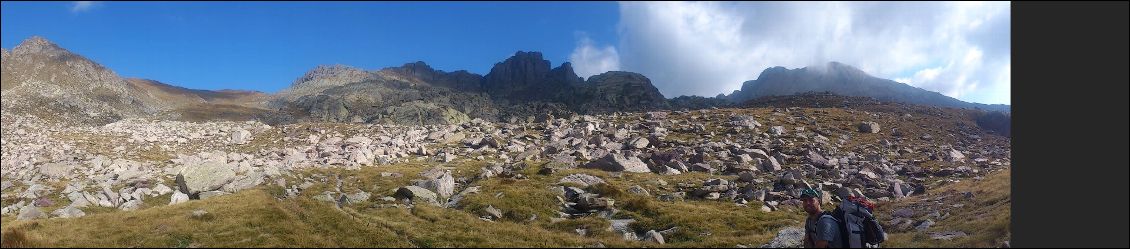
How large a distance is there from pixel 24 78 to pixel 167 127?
32.8 metres

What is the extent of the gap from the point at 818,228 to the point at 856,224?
1.26m

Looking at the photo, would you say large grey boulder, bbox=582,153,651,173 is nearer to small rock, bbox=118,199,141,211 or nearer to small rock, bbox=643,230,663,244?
small rock, bbox=643,230,663,244

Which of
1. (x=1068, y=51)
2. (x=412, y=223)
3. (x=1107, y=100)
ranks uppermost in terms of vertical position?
(x=1068, y=51)

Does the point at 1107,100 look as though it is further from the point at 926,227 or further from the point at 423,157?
the point at 423,157

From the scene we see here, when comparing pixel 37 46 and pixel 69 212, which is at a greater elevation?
pixel 37 46

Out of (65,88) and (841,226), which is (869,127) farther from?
(65,88)

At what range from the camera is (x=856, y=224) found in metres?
15.5

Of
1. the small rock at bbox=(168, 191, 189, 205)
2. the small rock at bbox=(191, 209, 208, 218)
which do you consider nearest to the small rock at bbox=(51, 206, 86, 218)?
the small rock at bbox=(168, 191, 189, 205)

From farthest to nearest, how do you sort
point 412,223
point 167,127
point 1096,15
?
point 167,127, point 412,223, point 1096,15

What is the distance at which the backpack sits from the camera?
601 inches

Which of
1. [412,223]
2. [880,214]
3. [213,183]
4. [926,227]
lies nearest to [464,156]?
[213,183]

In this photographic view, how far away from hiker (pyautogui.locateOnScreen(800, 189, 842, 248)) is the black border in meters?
5.06

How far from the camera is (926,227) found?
80.7 feet

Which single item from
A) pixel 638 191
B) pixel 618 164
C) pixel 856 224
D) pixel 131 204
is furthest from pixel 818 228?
pixel 131 204
